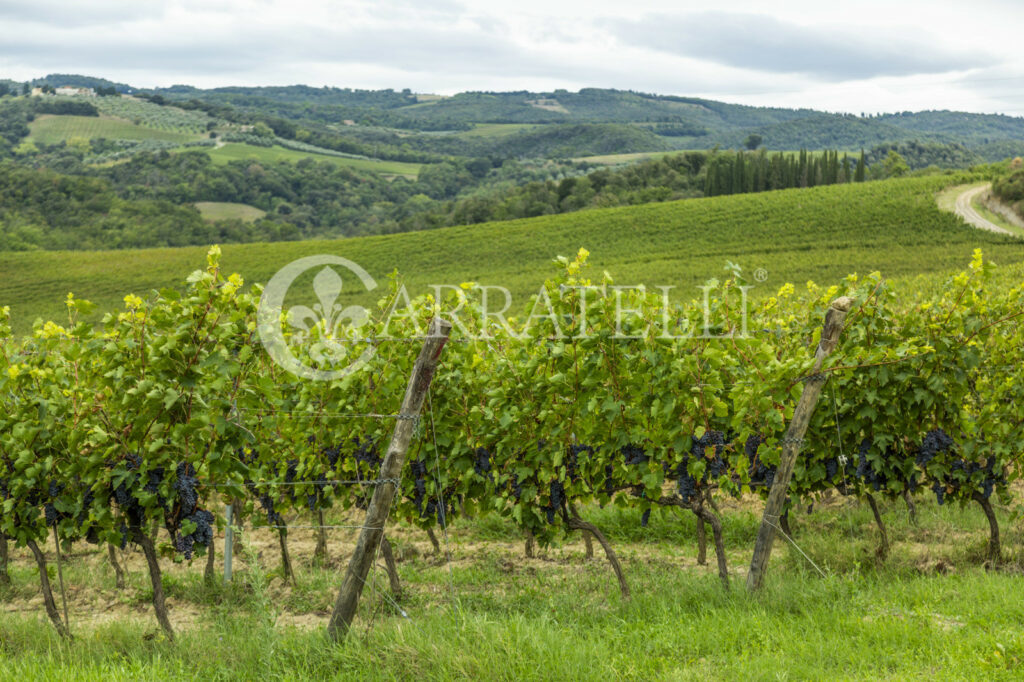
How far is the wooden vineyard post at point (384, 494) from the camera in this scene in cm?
465

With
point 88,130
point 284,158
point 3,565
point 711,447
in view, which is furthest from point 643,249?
point 88,130

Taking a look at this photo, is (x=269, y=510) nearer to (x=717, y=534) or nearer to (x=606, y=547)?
(x=606, y=547)

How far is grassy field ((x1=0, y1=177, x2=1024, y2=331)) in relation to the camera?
47.9 meters

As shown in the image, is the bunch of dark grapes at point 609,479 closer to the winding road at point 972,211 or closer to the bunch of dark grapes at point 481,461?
the bunch of dark grapes at point 481,461

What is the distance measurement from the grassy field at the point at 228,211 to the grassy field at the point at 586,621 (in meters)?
111

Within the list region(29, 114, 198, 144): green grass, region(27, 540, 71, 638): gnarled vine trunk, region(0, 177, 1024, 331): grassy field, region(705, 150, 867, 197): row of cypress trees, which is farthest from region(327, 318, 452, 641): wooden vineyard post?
region(29, 114, 198, 144): green grass

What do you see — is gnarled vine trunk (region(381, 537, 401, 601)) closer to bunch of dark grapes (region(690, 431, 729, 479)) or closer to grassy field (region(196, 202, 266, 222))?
bunch of dark grapes (region(690, 431, 729, 479))

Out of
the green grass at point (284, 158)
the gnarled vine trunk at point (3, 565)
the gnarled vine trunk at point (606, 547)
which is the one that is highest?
the green grass at point (284, 158)

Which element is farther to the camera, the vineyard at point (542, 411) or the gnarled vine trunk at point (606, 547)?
the gnarled vine trunk at point (606, 547)

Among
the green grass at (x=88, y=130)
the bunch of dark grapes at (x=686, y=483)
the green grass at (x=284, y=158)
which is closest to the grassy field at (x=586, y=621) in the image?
the bunch of dark grapes at (x=686, y=483)

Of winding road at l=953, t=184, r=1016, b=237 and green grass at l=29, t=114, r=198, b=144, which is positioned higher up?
green grass at l=29, t=114, r=198, b=144

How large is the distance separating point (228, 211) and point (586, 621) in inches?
4789

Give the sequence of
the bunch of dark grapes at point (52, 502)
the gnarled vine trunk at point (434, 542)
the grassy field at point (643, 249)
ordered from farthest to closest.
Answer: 1. the grassy field at point (643, 249)
2. the gnarled vine trunk at point (434, 542)
3. the bunch of dark grapes at point (52, 502)

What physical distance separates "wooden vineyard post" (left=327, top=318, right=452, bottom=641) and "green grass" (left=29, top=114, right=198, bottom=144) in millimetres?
175933
